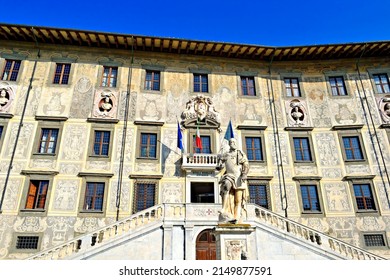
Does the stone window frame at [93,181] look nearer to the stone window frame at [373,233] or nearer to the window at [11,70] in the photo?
the window at [11,70]

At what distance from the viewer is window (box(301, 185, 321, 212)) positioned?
17.3m

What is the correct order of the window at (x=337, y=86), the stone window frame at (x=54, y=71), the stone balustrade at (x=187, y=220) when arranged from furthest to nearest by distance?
the window at (x=337, y=86), the stone window frame at (x=54, y=71), the stone balustrade at (x=187, y=220)

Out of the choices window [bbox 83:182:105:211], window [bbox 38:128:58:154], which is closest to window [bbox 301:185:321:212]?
window [bbox 83:182:105:211]

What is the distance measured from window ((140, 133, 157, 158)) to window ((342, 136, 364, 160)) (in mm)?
12433

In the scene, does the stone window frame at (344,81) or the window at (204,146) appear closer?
the window at (204,146)

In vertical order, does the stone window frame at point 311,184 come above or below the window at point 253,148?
below

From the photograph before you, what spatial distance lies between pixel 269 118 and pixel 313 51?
6035mm

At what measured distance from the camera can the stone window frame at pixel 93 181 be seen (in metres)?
15.9

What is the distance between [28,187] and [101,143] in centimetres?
466

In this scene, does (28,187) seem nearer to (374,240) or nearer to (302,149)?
(302,149)

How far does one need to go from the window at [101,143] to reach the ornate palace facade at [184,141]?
0.07 meters

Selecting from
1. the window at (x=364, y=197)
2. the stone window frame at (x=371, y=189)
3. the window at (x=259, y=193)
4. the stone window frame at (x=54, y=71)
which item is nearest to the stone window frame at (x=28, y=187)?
the stone window frame at (x=54, y=71)

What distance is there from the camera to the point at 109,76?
778 inches

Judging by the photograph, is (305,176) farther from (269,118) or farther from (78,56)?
(78,56)
